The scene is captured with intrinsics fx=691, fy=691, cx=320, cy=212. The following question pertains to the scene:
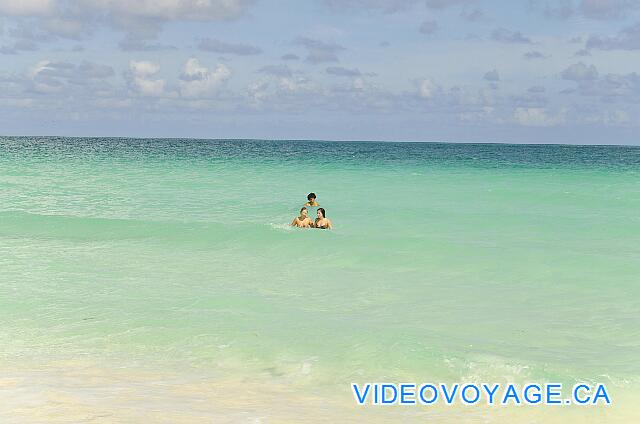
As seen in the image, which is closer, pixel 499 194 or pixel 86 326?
pixel 86 326

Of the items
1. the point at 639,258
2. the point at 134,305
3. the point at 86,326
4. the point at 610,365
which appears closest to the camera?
the point at 610,365

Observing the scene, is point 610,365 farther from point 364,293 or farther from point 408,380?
point 364,293

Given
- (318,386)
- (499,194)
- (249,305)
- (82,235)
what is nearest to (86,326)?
(249,305)

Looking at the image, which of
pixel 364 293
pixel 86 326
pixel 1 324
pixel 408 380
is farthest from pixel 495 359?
pixel 1 324

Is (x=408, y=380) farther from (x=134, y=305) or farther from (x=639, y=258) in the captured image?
(x=639, y=258)

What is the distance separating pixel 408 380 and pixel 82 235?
13.1 metres

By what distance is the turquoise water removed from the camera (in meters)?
8.38

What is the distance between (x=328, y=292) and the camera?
39.6 feet

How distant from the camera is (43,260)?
14625 mm

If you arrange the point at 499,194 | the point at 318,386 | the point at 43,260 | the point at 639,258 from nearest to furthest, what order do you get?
the point at 318,386 < the point at 43,260 < the point at 639,258 < the point at 499,194

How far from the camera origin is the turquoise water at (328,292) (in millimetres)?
8375

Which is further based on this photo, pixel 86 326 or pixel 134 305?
pixel 134 305

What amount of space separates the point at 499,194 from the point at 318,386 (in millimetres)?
27951

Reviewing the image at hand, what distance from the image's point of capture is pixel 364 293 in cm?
1202
